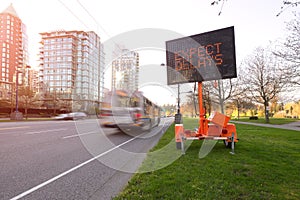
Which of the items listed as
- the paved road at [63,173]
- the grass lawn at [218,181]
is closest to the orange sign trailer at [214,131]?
the grass lawn at [218,181]

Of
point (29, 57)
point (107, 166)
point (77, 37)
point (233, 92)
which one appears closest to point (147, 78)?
point (107, 166)

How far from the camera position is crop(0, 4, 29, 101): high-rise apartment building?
265 ft

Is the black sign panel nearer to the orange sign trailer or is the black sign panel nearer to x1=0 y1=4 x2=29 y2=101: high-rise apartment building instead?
the orange sign trailer

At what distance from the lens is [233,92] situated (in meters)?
27.5

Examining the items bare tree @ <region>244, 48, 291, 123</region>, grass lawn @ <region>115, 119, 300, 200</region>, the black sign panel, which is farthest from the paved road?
bare tree @ <region>244, 48, 291, 123</region>

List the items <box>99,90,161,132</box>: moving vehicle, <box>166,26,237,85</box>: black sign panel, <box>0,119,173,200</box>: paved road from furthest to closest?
<box>99,90,161,132</box>: moving vehicle < <box>166,26,237,85</box>: black sign panel < <box>0,119,173,200</box>: paved road

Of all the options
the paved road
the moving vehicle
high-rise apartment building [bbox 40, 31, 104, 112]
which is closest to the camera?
the paved road

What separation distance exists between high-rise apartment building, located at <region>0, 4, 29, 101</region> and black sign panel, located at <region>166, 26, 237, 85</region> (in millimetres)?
94991

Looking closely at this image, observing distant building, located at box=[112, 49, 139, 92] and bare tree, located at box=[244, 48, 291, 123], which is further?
bare tree, located at box=[244, 48, 291, 123]

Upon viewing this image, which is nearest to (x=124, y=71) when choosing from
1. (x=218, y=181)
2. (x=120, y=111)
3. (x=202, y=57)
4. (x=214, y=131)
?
(x=120, y=111)

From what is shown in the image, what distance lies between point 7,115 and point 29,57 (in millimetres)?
79800

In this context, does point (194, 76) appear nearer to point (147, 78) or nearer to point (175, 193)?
point (175, 193)

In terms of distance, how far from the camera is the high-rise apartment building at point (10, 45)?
80.9 meters

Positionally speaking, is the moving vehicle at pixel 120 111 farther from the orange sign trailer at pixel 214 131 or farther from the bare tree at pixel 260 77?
the bare tree at pixel 260 77
